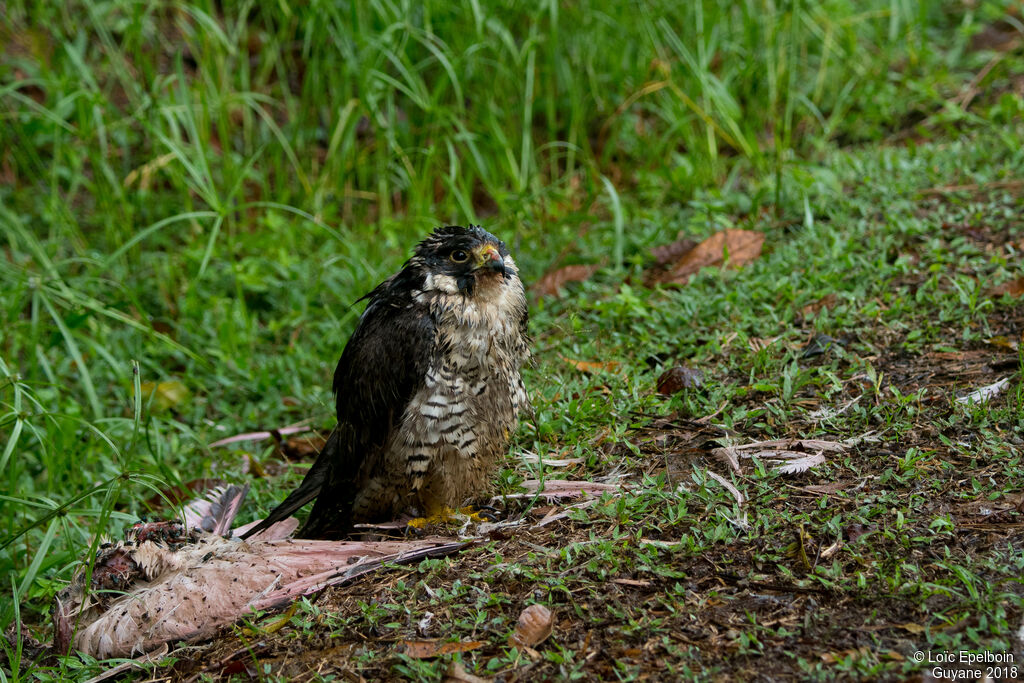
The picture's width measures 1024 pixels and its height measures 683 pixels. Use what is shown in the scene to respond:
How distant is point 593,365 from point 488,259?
0.99 metres

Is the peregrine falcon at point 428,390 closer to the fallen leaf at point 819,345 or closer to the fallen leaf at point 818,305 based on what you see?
the fallen leaf at point 819,345

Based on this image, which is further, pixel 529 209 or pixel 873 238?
pixel 529 209

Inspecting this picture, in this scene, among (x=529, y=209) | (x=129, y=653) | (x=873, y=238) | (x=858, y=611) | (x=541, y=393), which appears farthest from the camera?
(x=529, y=209)

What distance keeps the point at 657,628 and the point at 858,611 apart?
0.52 metres

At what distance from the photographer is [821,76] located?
6145 mm

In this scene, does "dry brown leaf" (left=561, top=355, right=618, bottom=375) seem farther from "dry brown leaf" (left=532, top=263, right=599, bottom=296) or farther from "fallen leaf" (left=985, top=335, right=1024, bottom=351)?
"fallen leaf" (left=985, top=335, right=1024, bottom=351)

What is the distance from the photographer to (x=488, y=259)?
10.7ft

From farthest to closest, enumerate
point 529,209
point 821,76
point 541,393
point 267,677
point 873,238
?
point 821,76 → point 529,209 → point 873,238 → point 541,393 → point 267,677

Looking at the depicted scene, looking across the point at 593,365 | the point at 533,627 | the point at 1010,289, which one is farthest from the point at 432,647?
the point at 1010,289

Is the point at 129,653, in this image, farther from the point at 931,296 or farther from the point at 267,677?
the point at 931,296

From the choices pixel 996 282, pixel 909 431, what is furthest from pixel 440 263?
pixel 996 282

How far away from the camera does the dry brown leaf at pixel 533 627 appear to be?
245 cm

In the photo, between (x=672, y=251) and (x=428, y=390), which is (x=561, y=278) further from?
(x=428, y=390)

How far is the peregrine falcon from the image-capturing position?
124 inches
